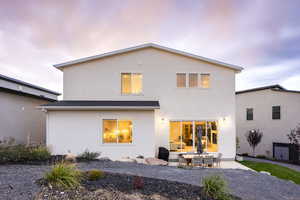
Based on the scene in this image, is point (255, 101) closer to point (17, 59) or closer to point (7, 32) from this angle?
point (7, 32)

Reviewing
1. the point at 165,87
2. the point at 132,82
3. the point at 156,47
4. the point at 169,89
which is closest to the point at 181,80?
the point at 169,89

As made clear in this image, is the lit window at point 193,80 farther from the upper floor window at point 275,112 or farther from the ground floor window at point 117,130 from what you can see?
the upper floor window at point 275,112

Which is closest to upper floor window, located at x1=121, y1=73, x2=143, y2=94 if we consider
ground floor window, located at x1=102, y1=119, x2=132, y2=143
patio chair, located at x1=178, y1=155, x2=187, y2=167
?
ground floor window, located at x1=102, y1=119, x2=132, y2=143

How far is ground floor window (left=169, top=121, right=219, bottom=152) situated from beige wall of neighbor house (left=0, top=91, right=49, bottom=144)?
9.07 meters

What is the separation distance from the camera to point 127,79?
12508mm

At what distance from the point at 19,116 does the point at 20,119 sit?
24 centimetres

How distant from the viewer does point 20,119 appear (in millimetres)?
13266

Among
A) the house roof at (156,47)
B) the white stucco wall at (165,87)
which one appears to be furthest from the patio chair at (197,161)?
the house roof at (156,47)

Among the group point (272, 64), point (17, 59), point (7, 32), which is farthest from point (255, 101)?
point (17, 59)

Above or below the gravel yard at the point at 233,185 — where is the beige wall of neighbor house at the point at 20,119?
above

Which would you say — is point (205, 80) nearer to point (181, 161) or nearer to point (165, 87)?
point (165, 87)

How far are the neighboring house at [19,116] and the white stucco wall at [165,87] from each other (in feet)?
12.7

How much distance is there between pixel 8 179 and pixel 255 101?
1990 centimetres

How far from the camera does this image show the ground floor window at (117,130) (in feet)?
36.4
